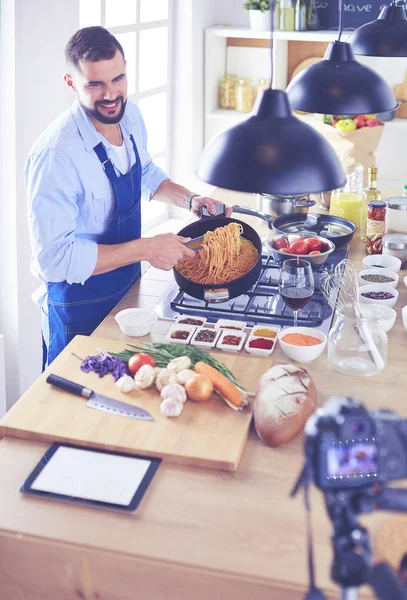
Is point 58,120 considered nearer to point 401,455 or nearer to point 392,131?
point 401,455

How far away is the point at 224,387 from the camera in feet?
6.43

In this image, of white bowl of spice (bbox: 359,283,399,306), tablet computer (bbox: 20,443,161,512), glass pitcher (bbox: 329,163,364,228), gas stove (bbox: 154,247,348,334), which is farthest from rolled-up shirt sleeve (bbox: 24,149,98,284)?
glass pitcher (bbox: 329,163,364,228)

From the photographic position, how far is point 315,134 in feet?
5.52

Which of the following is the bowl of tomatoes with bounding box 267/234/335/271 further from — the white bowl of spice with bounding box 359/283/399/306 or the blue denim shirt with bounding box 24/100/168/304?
→ the blue denim shirt with bounding box 24/100/168/304

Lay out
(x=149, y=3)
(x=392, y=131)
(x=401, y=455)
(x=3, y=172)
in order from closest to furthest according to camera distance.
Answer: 1. (x=401, y=455)
2. (x=3, y=172)
3. (x=149, y=3)
4. (x=392, y=131)

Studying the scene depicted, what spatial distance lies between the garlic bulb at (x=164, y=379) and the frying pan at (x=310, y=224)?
1269 millimetres

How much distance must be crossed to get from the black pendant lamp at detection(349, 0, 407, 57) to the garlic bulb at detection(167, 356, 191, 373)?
5.41ft

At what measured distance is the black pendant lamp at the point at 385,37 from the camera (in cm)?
301

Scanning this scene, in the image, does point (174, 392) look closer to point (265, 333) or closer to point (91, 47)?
point (265, 333)

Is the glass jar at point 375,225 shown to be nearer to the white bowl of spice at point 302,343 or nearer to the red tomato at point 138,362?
the white bowl of spice at point 302,343

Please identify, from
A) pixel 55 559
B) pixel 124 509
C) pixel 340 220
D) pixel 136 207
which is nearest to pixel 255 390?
pixel 124 509

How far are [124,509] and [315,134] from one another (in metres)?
0.90

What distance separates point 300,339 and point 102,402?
633mm

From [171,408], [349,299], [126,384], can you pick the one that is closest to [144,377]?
[126,384]
